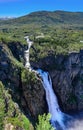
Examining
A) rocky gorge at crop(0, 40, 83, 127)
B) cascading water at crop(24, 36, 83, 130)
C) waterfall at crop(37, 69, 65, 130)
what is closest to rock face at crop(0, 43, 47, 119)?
rocky gorge at crop(0, 40, 83, 127)

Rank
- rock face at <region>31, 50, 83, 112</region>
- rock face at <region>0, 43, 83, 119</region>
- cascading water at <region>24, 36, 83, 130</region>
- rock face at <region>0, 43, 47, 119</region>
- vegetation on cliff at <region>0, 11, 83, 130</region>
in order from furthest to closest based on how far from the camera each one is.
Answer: rock face at <region>31, 50, 83, 112</region> → cascading water at <region>24, 36, 83, 130</region> → rock face at <region>0, 43, 83, 119</region> → rock face at <region>0, 43, 47, 119</region> → vegetation on cliff at <region>0, 11, 83, 130</region>

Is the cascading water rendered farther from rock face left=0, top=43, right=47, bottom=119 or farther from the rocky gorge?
rock face left=0, top=43, right=47, bottom=119

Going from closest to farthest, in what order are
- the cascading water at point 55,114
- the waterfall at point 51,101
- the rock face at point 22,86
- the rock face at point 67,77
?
the rock face at point 22,86, the cascading water at point 55,114, the waterfall at point 51,101, the rock face at point 67,77

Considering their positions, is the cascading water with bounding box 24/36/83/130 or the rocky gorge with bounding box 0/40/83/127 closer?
the rocky gorge with bounding box 0/40/83/127

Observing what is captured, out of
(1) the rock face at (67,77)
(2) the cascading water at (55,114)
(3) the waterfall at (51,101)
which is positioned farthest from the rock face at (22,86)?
(1) the rock face at (67,77)

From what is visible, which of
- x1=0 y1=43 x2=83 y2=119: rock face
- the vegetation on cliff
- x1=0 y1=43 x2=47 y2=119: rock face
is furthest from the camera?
x1=0 y1=43 x2=83 y2=119: rock face

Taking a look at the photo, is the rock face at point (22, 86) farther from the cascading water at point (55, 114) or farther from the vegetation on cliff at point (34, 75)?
the cascading water at point (55, 114)

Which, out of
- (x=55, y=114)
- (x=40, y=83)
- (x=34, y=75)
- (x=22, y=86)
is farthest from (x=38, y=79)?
(x=55, y=114)
